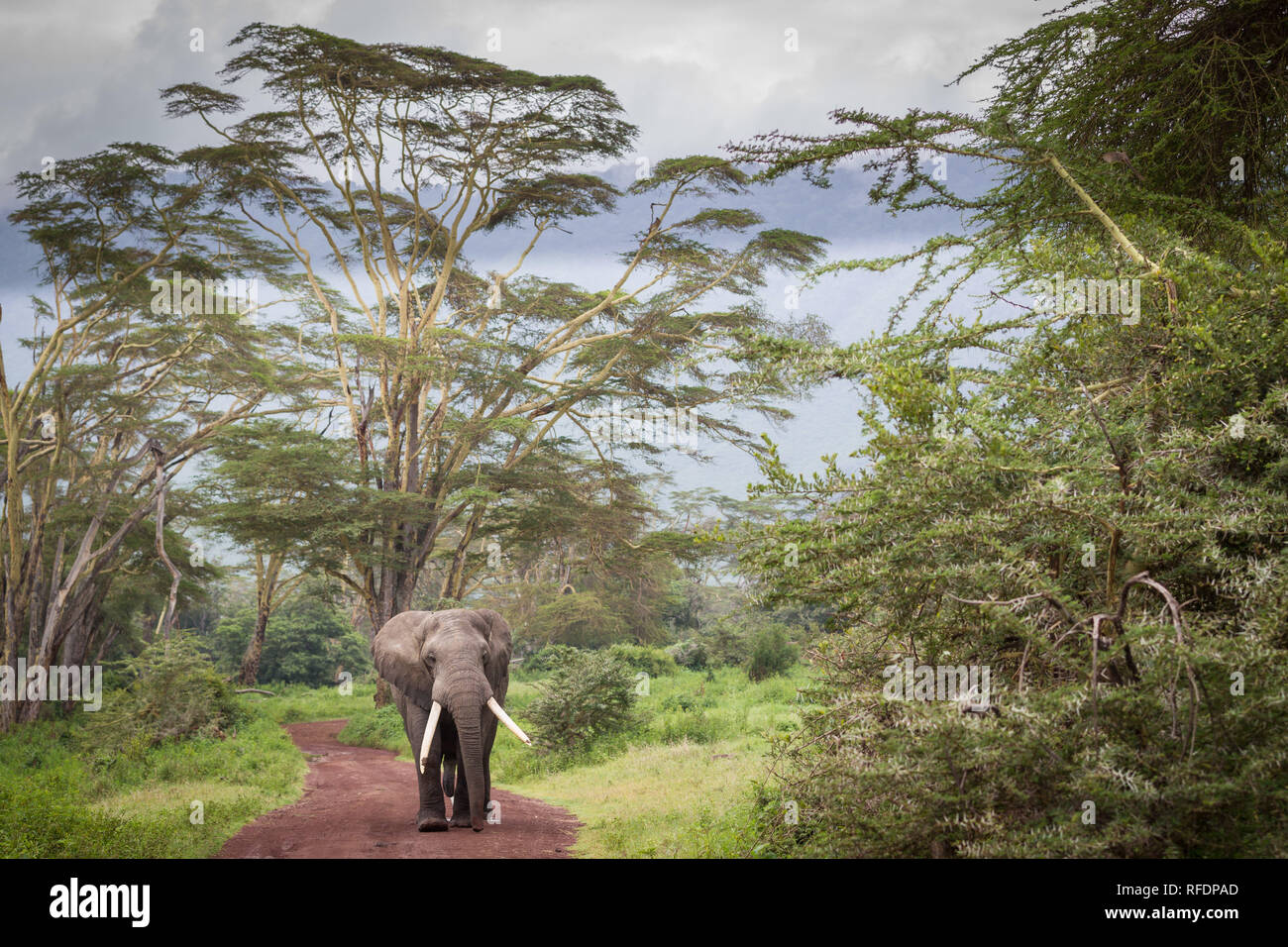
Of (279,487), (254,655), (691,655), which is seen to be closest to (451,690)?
(279,487)

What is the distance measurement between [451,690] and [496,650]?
4.32ft

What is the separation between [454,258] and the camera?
19984mm

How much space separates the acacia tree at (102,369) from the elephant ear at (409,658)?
7.58 metres

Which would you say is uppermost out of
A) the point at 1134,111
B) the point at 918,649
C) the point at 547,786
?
the point at 1134,111

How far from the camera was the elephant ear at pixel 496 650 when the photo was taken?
8460 millimetres

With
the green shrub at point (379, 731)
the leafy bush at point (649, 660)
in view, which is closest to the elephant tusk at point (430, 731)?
the green shrub at point (379, 731)

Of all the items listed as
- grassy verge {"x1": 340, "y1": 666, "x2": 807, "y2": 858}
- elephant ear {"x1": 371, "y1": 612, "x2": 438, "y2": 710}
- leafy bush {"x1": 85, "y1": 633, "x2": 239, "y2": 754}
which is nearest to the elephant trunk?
elephant ear {"x1": 371, "y1": 612, "x2": 438, "y2": 710}

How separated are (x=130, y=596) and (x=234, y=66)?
1275 centimetres

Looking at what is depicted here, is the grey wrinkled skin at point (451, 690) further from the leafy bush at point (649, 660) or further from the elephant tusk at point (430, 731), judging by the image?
the leafy bush at point (649, 660)

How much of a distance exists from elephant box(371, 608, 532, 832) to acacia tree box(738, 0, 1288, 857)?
2.81m

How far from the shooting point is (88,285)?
16.5 metres

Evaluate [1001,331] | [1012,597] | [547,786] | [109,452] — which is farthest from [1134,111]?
[109,452]
